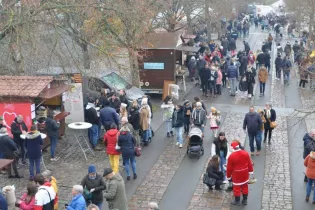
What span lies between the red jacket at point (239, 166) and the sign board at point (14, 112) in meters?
6.25

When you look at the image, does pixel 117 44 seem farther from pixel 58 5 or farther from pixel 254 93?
pixel 254 93

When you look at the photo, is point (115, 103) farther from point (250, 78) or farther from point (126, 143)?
point (250, 78)

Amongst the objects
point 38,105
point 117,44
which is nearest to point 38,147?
point 38,105

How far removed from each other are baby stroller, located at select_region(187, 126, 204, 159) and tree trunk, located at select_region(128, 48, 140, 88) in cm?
468

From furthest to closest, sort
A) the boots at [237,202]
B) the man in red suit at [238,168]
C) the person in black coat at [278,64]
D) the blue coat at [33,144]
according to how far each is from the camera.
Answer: the person in black coat at [278,64], the blue coat at [33,144], the boots at [237,202], the man in red suit at [238,168]

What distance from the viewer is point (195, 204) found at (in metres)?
11.1

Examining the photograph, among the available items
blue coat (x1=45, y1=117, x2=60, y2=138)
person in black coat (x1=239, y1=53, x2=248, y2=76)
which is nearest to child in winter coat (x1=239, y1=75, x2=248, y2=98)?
person in black coat (x1=239, y1=53, x2=248, y2=76)

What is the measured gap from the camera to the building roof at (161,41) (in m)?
21.0

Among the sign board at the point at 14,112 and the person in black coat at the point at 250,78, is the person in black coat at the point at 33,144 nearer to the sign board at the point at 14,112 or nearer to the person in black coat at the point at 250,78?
the sign board at the point at 14,112

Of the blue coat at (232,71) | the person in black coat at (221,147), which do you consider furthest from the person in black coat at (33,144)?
the blue coat at (232,71)

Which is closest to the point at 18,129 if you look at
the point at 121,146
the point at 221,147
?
the point at 121,146

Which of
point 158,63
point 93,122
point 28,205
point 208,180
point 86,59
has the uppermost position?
point 86,59

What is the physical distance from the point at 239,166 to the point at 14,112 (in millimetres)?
6924

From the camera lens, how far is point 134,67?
772 inches
